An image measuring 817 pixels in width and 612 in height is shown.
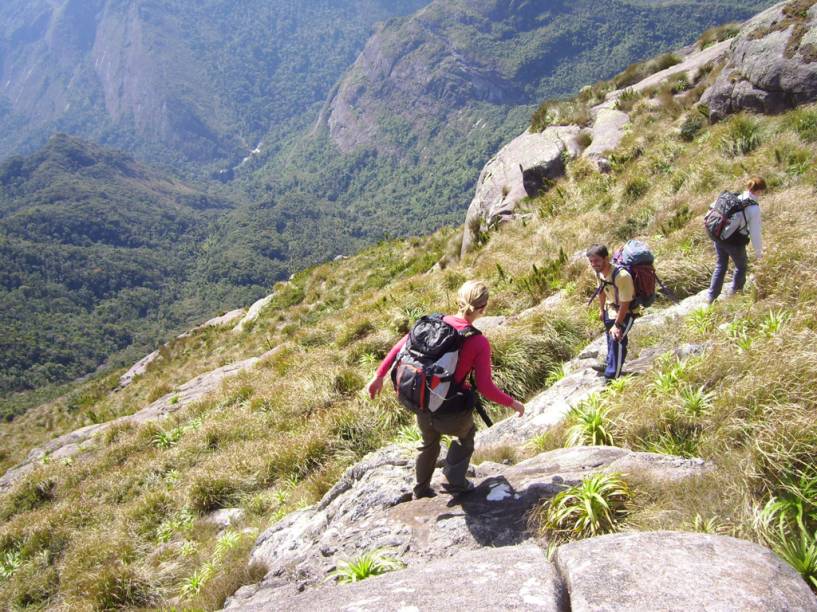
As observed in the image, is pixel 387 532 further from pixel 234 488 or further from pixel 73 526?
pixel 73 526

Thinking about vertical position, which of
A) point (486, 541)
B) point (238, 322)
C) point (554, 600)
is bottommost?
point (238, 322)

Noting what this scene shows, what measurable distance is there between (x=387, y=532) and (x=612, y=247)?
30.5ft

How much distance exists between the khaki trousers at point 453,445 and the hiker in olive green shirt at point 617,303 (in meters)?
2.53

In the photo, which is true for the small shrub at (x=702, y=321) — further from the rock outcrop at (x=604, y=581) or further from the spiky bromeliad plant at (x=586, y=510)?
the rock outcrop at (x=604, y=581)

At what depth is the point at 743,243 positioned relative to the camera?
6.75 m

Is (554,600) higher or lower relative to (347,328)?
higher

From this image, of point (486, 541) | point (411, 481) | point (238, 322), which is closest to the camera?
point (486, 541)

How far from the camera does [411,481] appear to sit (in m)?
4.80

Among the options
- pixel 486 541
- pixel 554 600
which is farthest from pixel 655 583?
pixel 486 541

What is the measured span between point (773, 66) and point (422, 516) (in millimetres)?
14483

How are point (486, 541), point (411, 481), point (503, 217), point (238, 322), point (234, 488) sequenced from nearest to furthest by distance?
1. point (486, 541)
2. point (411, 481)
3. point (234, 488)
4. point (503, 217)
5. point (238, 322)

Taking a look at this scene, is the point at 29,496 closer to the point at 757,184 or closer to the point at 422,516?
the point at 422,516

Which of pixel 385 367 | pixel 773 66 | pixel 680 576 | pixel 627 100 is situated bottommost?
pixel 680 576

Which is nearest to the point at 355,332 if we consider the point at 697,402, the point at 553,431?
the point at 553,431
